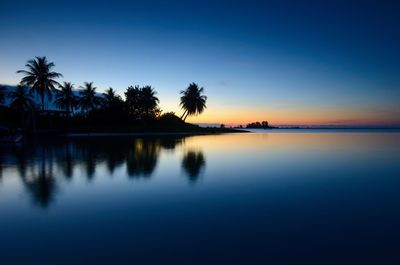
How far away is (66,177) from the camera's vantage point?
30.9 ft

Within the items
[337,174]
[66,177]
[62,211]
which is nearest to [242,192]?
[62,211]

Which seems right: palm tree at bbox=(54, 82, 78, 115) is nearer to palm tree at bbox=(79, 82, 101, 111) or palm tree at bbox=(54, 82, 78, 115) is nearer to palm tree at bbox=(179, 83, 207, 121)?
palm tree at bbox=(79, 82, 101, 111)

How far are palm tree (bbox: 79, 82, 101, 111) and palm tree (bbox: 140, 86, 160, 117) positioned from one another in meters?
11.0

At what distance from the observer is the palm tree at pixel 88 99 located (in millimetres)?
54844

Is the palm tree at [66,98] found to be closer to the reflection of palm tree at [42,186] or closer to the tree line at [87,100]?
the tree line at [87,100]

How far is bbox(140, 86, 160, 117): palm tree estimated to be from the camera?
59500mm

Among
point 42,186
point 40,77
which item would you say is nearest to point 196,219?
point 42,186

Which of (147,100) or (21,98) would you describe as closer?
(21,98)

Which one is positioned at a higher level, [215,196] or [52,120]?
[52,120]

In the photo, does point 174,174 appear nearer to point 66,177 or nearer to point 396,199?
point 66,177

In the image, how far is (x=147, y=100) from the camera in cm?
5988

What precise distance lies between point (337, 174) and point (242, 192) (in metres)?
5.75

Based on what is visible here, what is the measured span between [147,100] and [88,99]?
13.6m

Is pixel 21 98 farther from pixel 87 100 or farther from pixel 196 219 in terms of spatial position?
pixel 196 219
